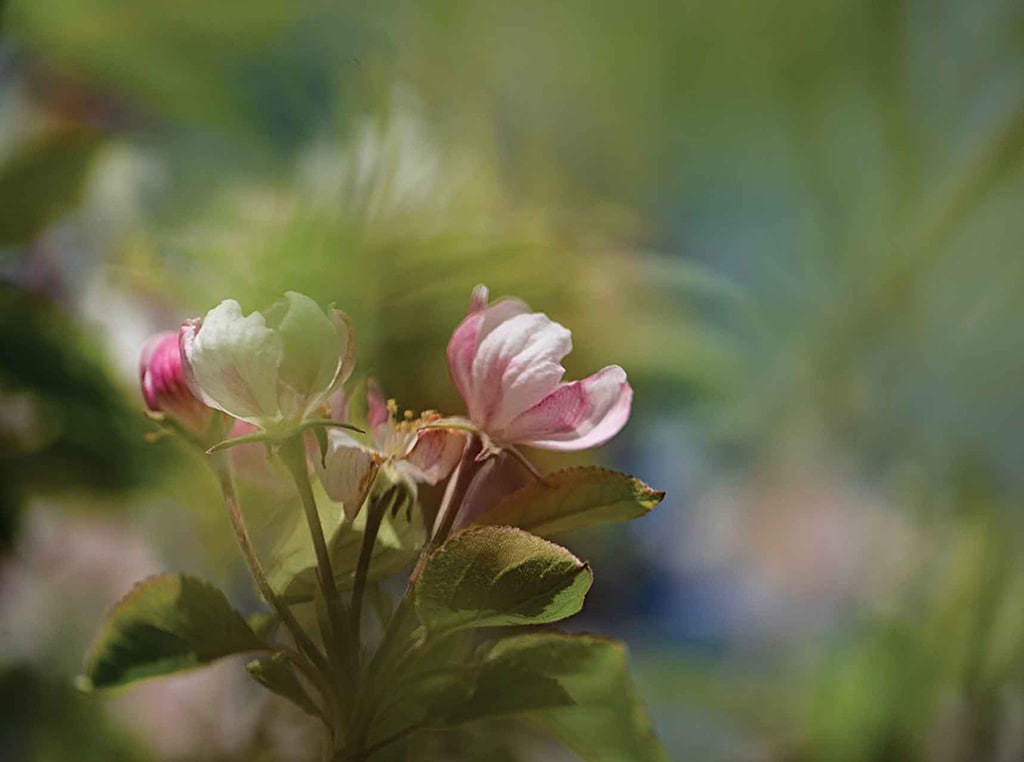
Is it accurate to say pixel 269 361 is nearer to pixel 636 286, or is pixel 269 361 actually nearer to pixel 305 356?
pixel 305 356

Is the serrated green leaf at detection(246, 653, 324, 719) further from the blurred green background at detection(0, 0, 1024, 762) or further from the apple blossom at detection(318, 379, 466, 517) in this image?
the blurred green background at detection(0, 0, 1024, 762)

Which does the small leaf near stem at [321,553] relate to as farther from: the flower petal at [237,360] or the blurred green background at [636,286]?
the blurred green background at [636,286]

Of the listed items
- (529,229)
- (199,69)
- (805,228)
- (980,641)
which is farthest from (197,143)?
(980,641)

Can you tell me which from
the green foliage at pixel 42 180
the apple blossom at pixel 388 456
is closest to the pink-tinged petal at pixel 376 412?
the apple blossom at pixel 388 456

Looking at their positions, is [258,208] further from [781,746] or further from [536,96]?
[781,746]

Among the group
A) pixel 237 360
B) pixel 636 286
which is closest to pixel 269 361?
pixel 237 360

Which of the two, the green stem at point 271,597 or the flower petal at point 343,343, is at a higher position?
the flower petal at point 343,343
